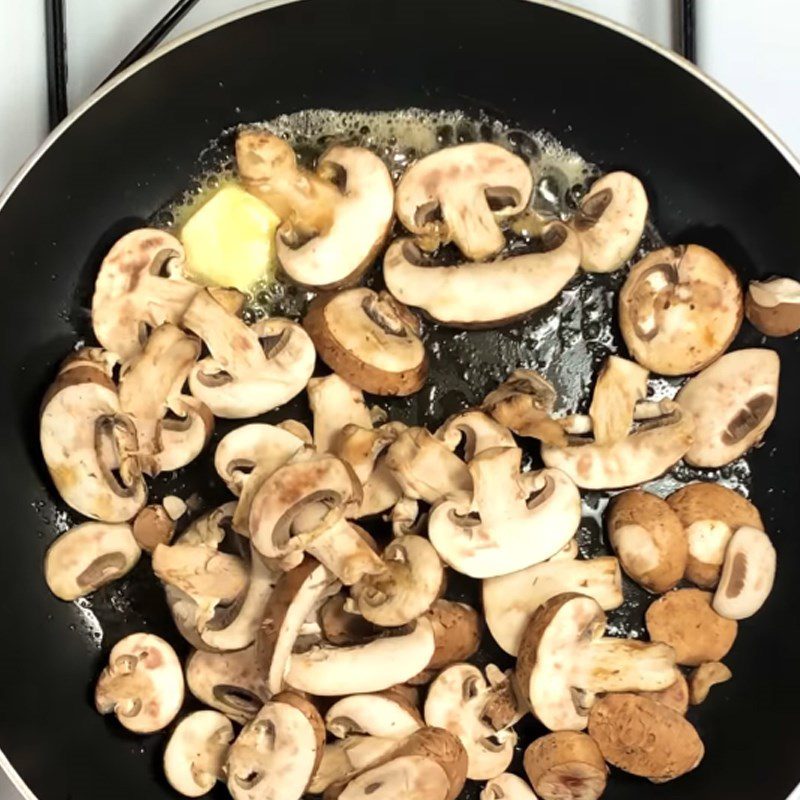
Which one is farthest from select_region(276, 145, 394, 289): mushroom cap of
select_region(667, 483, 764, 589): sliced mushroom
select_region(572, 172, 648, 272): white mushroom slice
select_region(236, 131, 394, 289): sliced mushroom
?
select_region(667, 483, 764, 589): sliced mushroom

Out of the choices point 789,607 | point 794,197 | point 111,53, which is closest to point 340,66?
point 111,53

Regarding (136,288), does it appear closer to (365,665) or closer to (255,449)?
(255,449)

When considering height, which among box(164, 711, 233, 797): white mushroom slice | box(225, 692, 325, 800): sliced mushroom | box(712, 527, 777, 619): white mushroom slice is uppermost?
box(164, 711, 233, 797): white mushroom slice

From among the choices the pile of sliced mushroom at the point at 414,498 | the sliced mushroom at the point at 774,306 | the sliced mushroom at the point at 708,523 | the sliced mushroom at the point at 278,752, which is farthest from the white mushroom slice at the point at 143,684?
the sliced mushroom at the point at 774,306

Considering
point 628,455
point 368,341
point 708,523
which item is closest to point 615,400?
point 628,455

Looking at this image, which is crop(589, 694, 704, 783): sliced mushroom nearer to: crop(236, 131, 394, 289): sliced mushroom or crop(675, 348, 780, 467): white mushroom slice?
crop(675, 348, 780, 467): white mushroom slice
